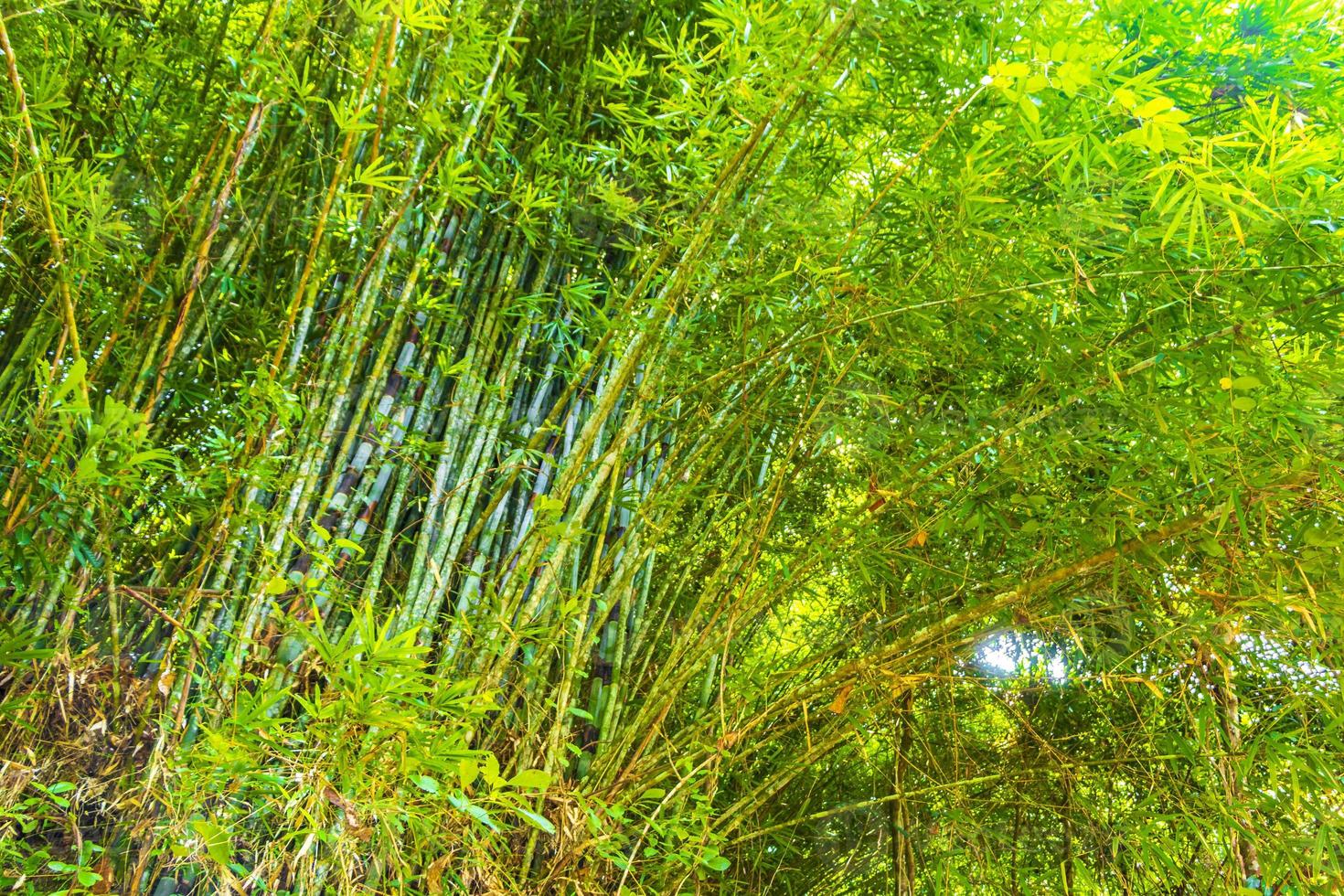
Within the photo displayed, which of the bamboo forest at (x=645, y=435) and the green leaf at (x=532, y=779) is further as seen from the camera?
the bamboo forest at (x=645, y=435)

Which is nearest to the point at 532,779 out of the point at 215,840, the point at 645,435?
the point at 215,840

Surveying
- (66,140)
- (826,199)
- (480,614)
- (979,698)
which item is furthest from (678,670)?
(66,140)

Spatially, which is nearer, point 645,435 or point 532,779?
point 532,779

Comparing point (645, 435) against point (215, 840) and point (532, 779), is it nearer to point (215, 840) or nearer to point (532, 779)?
point (532, 779)

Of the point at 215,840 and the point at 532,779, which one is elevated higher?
the point at 532,779

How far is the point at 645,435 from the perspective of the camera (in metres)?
1.93

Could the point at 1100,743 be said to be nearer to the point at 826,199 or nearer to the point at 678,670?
the point at 678,670

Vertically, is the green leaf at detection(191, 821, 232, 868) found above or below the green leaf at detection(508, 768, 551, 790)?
below

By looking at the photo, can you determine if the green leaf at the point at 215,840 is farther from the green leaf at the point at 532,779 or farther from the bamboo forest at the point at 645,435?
the green leaf at the point at 532,779

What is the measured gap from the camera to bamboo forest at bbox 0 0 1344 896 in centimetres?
126

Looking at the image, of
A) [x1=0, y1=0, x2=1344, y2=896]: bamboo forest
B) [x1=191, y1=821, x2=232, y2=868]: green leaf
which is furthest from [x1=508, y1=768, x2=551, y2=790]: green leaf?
[x1=191, y1=821, x2=232, y2=868]: green leaf

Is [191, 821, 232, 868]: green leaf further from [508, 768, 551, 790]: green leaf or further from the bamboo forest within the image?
[508, 768, 551, 790]: green leaf

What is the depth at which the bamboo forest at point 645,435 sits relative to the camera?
1.26m

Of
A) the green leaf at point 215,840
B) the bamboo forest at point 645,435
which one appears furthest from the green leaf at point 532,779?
the green leaf at point 215,840
